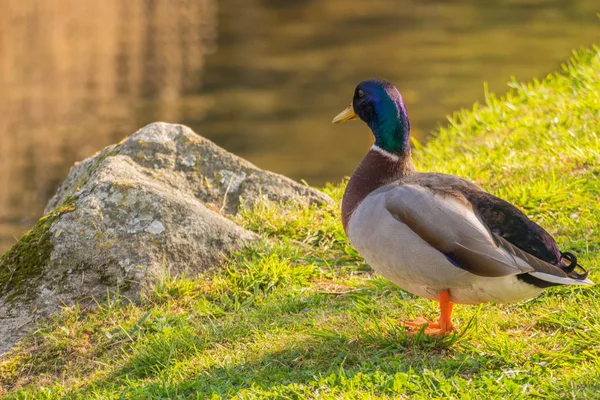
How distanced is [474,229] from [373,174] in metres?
0.67

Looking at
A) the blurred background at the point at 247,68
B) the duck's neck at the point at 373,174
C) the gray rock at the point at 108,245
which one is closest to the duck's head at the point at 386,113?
the duck's neck at the point at 373,174

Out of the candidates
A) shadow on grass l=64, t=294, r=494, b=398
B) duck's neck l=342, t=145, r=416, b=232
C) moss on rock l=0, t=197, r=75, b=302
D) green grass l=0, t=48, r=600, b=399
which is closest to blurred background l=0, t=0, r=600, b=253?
moss on rock l=0, t=197, r=75, b=302

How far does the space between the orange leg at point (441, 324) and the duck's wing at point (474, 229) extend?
22cm

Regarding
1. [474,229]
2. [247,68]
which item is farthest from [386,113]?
[247,68]

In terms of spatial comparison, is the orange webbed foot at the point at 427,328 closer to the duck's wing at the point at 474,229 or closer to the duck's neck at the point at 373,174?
the duck's wing at the point at 474,229

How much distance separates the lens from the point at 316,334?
3861mm

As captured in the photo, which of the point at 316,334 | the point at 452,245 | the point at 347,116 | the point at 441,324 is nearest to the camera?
the point at 452,245

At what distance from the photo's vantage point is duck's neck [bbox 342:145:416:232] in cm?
402

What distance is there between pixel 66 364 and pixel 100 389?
415mm

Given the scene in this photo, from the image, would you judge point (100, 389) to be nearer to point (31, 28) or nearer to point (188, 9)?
point (31, 28)

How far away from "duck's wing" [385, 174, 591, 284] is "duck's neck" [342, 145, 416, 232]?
24cm

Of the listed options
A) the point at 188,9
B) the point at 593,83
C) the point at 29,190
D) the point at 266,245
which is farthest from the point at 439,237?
the point at 188,9

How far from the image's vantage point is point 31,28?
53.9 feet

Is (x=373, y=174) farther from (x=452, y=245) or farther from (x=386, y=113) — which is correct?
(x=452, y=245)
